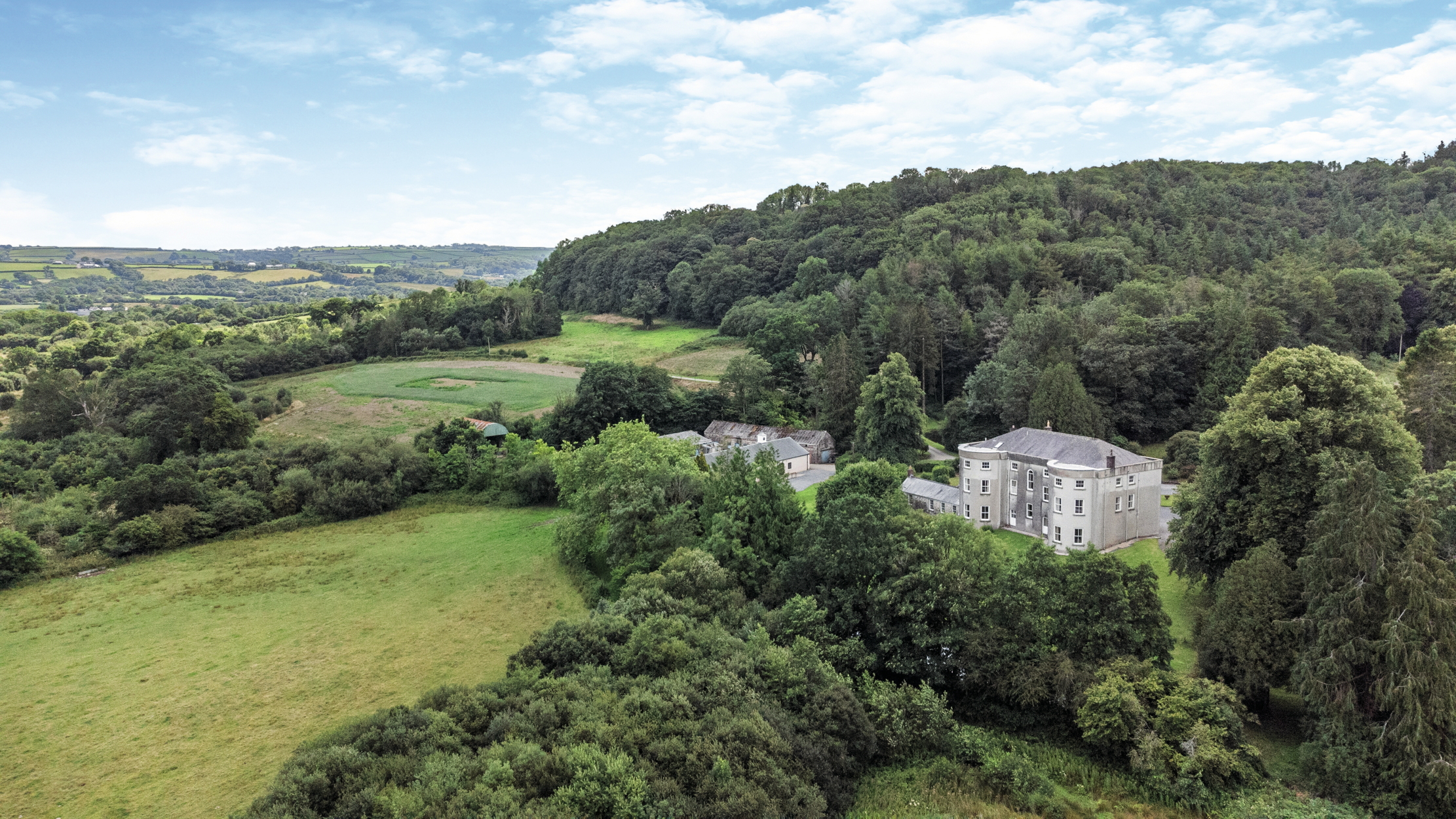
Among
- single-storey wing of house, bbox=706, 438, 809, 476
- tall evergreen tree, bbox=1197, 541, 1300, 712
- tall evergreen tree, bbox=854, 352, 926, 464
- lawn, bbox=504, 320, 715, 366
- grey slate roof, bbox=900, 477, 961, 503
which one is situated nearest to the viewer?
tall evergreen tree, bbox=1197, 541, 1300, 712

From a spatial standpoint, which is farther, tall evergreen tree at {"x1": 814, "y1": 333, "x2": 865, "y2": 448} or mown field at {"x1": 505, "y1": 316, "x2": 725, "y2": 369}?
mown field at {"x1": 505, "y1": 316, "x2": 725, "y2": 369}

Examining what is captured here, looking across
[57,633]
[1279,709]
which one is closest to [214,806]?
[57,633]

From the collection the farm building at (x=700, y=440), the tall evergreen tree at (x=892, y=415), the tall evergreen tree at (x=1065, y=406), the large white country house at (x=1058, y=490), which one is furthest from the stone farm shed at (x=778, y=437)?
the tall evergreen tree at (x=1065, y=406)

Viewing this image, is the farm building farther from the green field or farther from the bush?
the bush

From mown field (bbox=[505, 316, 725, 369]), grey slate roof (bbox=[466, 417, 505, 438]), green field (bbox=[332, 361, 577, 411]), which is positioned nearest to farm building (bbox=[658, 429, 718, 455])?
grey slate roof (bbox=[466, 417, 505, 438])

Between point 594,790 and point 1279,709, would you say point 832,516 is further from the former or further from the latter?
point 1279,709

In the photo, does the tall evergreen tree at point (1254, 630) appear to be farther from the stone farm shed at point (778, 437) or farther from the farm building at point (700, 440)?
the farm building at point (700, 440)
